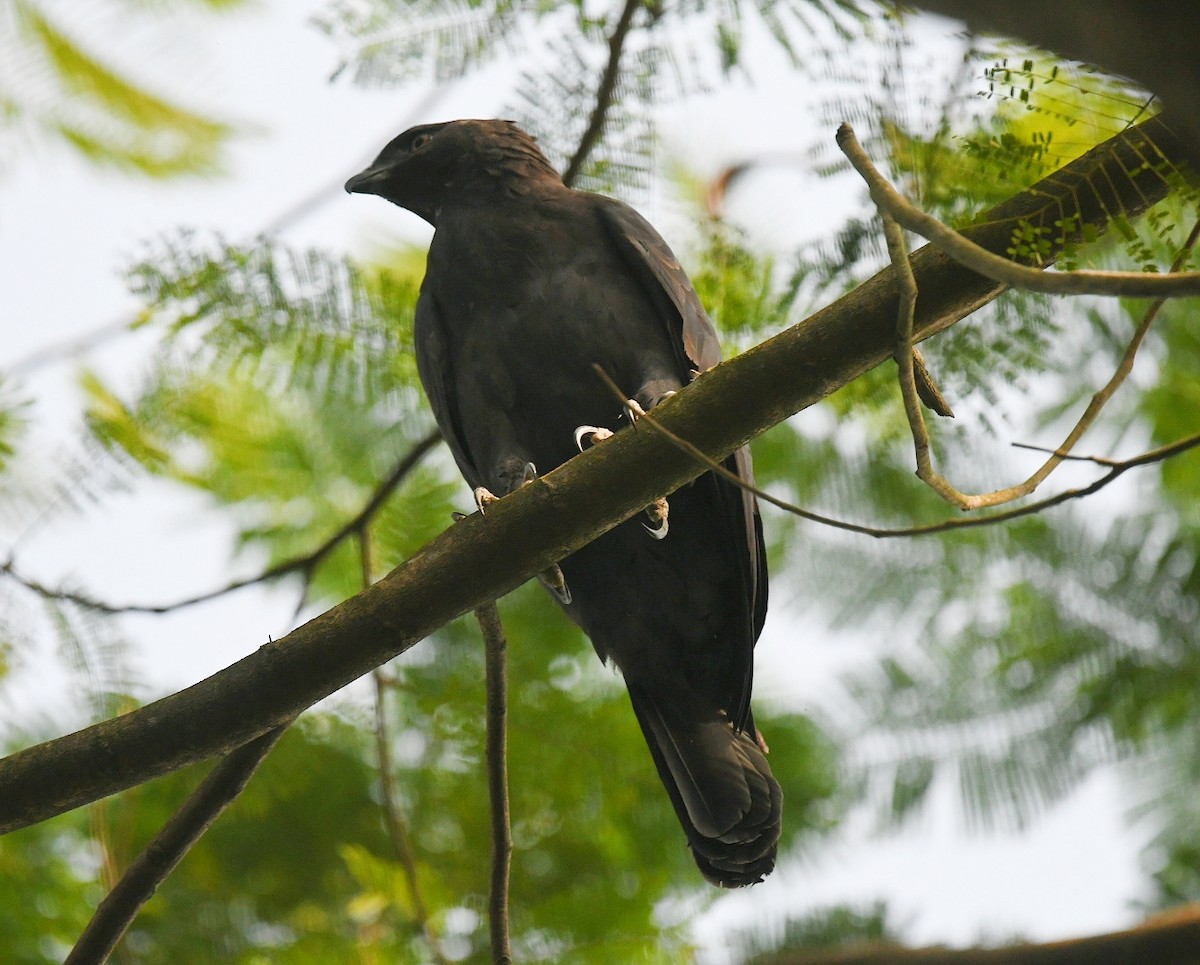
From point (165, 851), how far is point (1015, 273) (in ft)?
8.23

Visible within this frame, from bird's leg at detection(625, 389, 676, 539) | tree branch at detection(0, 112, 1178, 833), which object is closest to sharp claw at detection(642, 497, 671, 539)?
bird's leg at detection(625, 389, 676, 539)

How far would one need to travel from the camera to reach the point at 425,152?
15.5 ft

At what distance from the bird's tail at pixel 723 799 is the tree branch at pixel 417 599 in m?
1.17

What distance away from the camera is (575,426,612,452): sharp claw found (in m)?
3.65

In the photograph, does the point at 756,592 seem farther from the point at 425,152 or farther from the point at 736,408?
the point at 425,152

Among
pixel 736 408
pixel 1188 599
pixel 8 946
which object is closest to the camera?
pixel 736 408

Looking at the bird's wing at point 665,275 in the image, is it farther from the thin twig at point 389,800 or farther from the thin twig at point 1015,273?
the thin twig at point 1015,273

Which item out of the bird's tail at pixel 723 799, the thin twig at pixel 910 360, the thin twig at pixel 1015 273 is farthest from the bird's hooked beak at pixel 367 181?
the thin twig at pixel 1015 273

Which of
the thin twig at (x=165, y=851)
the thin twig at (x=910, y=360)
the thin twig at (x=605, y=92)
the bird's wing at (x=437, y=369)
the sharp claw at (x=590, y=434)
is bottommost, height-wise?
the thin twig at (x=165, y=851)

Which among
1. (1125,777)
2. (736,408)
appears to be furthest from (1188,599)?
(736,408)

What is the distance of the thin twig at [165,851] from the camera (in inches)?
127

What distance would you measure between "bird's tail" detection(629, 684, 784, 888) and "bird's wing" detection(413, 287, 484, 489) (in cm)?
108

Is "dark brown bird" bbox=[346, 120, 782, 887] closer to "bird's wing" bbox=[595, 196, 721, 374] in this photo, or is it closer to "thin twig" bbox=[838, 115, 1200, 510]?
"bird's wing" bbox=[595, 196, 721, 374]

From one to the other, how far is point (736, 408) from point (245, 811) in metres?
3.32
